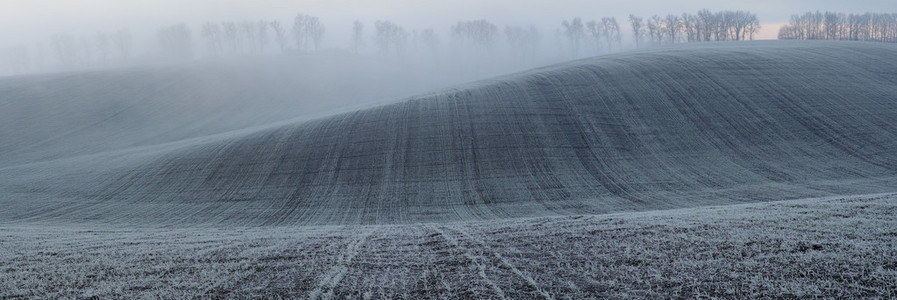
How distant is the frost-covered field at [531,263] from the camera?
185 inches

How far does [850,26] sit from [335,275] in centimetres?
10369

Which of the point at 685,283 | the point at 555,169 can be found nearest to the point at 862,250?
the point at 685,283

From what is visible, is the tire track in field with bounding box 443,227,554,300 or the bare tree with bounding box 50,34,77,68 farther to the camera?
the bare tree with bounding box 50,34,77,68

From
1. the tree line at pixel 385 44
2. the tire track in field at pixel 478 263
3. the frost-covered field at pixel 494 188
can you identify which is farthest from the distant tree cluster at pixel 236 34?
the tire track in field at pixel 478 263

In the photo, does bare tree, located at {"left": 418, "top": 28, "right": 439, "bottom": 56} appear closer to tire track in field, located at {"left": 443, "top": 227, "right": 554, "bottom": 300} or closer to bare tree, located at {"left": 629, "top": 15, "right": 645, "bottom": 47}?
bare tree, located at {"left": 629, "top": 15, "right": 645, "bottom": 47}

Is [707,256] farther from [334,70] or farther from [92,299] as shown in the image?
[334,70]

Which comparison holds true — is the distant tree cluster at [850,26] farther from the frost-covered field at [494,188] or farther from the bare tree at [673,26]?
the frost-covered field at [494,188]

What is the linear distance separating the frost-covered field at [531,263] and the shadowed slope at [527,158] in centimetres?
662

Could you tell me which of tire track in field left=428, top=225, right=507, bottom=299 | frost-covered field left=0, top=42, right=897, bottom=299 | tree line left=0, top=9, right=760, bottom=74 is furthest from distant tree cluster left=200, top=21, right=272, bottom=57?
tire track in field left=428, top=225, right=507, bottom=299

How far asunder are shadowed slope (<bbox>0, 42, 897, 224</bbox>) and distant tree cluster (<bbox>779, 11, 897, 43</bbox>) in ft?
238

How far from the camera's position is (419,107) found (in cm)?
2292

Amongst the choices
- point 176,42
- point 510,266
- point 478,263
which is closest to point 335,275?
point 478,263

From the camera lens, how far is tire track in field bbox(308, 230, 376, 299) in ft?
16.4

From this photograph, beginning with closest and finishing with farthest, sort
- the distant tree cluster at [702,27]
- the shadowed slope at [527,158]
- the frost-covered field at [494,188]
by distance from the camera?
the frost-covered field at [494,188], the shadowed slope at [527,158], the distant tree cluster at [702,27]
